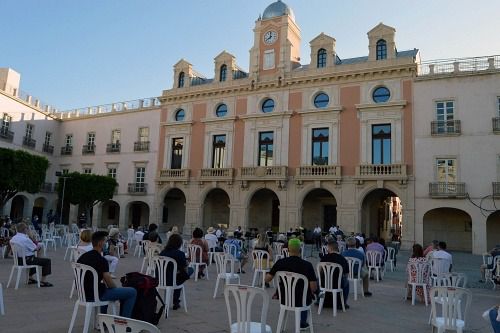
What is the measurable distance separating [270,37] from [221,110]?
590cm

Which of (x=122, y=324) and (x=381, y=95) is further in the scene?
(x=381, y=95)

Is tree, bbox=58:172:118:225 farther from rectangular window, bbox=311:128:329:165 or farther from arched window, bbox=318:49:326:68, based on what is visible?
arched window, bbox=318:49:326:68

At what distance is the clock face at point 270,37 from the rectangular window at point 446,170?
12.9 meters

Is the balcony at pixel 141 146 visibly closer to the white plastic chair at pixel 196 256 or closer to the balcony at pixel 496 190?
the white plastic chair at pixel 196 256

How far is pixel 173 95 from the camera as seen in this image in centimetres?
2912

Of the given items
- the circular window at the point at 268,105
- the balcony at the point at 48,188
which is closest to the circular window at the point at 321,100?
the circular window at the point at 268,105

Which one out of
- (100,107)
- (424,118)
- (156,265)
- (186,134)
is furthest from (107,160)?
(156,265)

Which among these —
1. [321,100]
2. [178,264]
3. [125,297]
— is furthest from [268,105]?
[125,297]

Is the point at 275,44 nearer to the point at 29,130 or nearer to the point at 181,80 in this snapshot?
the point at 181,80

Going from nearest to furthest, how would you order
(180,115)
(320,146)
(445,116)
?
(445,116), (320,146), (180,115)

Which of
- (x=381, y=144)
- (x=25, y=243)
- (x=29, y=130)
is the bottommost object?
(x=25, y=243)

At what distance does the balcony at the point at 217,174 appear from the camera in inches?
1017

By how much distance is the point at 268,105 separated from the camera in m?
26.0

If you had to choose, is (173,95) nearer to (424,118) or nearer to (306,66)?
(306,66)
